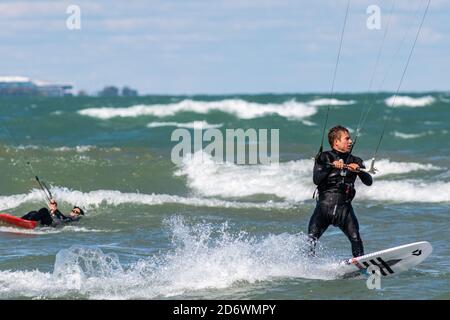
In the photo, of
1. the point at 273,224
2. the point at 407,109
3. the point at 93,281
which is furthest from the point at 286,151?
the point at 407,109

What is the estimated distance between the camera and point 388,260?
10.2m

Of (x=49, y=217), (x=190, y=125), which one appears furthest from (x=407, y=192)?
(x=190, y=125)

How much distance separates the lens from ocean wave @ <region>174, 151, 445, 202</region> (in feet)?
74.3

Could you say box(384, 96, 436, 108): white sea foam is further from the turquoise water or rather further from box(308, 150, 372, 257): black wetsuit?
box(308, 150, 372, 257): black wetsuit

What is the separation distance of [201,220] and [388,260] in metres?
6.98

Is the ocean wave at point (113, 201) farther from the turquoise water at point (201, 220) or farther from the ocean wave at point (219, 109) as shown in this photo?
the ocean wave at point (219, 109)

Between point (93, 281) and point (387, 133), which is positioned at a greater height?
point (93, 281)

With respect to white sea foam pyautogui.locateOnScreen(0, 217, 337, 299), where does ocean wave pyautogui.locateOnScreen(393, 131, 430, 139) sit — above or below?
below

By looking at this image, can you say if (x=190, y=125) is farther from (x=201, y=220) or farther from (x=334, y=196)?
(x=334, y=196)

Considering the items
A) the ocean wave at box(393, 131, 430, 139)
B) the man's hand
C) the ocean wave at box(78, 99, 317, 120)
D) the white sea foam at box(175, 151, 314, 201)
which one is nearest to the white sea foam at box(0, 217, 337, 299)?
the man's hand

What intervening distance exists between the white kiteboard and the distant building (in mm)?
138488

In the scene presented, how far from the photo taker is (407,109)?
202 feet

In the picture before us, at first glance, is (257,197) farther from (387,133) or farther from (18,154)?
(387,133)
